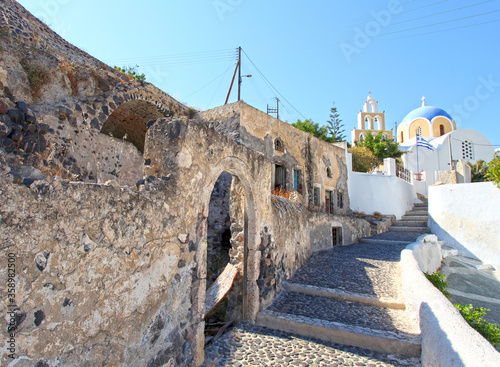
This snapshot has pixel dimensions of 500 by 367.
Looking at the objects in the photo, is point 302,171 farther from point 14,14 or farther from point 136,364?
point 136,364

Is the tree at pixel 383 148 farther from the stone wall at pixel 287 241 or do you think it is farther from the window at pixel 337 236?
the stone wall at pixel 287 241

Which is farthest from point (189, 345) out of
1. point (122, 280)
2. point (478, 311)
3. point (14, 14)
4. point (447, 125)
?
point (447, 125)

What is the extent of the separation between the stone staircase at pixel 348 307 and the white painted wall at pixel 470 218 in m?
7.29

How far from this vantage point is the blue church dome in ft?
106

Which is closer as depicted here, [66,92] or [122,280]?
[122,280]

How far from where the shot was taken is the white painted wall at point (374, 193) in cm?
1762

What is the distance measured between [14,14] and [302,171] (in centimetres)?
1115

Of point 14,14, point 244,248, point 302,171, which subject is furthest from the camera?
point 302,171

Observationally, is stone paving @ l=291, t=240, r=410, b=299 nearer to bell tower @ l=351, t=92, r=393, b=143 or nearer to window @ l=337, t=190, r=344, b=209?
window @ l=337, t=190, r=344, b=209

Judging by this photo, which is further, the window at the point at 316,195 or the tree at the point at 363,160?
the tree at the point at 363,160

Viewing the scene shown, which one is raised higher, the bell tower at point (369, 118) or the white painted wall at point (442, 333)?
the bell tower at point (369, 118)

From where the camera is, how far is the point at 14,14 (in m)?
8.34

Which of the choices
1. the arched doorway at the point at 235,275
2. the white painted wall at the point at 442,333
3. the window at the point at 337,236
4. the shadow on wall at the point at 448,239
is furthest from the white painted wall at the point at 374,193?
the arched doorway at the point at 235,275

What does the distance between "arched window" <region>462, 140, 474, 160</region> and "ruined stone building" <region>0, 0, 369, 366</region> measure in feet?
90.3
